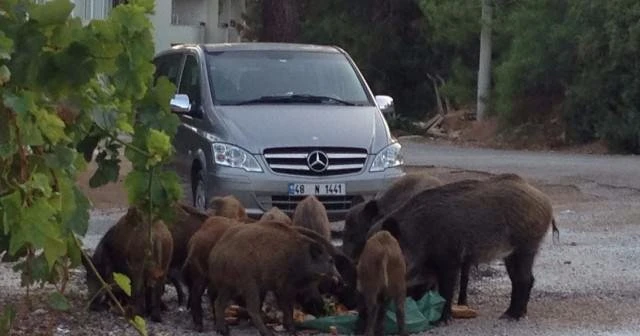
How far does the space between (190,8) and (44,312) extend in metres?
40.9

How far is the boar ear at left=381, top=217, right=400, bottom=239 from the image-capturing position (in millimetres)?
9484

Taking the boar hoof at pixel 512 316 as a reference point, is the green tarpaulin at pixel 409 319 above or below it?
above

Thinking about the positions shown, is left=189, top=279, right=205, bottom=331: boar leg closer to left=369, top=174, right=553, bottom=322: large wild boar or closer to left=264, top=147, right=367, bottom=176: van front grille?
left=369, top=174, right=553, bottom=322: large wild boar

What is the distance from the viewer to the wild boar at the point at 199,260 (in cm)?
923

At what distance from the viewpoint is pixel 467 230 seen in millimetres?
9297

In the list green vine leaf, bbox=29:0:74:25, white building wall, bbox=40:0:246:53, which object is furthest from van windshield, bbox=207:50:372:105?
white building wall, bbox=40:0:246:53

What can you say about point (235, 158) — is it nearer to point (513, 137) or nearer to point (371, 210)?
point (371, 210)

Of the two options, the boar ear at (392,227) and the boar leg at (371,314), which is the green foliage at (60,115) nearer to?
the boar leg at (371,314)

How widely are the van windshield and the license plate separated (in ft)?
3.78

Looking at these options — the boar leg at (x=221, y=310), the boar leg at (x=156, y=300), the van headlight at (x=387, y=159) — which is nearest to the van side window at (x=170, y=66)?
the van headlight at (x=387, y=159)

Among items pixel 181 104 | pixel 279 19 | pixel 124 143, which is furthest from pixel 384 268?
pixel 279 19

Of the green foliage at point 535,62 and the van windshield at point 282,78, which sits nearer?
the van windshield at point 282,78

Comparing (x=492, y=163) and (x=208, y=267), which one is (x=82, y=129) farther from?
(x=492, y=163)

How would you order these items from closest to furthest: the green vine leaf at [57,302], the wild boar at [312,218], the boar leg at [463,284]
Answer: the green vine leaf at [57,302]
the boar leg at [463,284]
the wild boar at [312,218]
